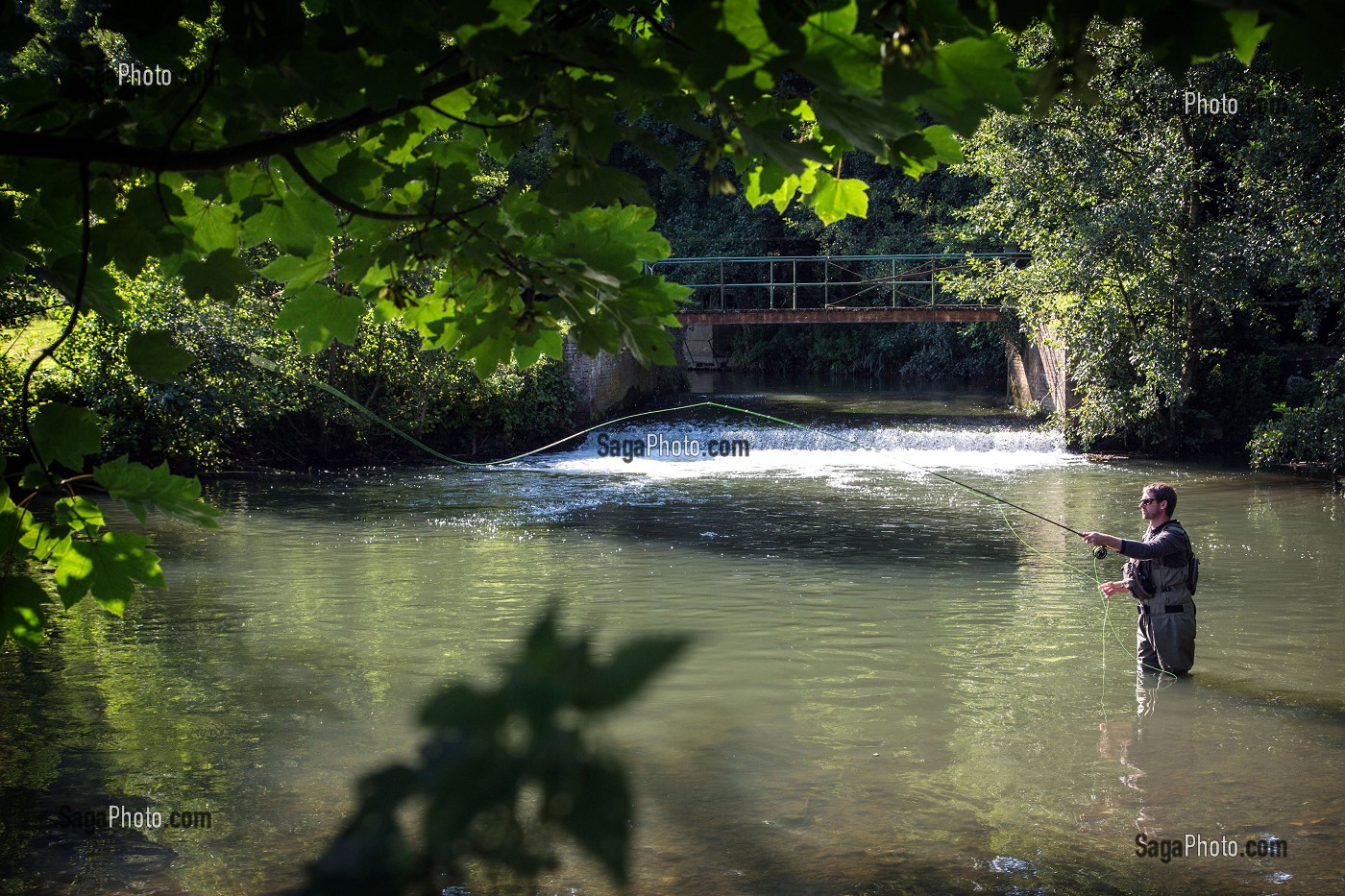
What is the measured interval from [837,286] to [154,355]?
39.6m

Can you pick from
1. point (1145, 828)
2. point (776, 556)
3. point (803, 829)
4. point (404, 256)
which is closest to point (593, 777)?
point (404, 256)

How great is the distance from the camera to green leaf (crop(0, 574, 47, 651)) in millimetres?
2018

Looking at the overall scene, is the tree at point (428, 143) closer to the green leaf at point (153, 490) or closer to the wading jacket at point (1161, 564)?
the green leaf at point (153, 490)

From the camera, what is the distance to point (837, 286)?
1612 inches

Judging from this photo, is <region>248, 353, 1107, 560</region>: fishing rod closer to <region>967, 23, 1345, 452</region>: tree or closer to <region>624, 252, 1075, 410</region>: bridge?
<region>624, 252, 1075, 410</region>: bridge

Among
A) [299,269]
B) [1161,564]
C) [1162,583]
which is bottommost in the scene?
[1162,583]

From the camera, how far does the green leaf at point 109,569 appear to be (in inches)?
89.0

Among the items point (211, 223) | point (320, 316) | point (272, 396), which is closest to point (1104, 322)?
point (272, 396)

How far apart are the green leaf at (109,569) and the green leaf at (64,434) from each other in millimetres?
165

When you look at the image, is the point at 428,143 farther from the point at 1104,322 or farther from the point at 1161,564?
the point at 1104,322

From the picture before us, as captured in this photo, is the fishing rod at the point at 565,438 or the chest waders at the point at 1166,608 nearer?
the fishing rod at the point at 565,438

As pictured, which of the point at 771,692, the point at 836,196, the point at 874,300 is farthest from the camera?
the point at 874,300

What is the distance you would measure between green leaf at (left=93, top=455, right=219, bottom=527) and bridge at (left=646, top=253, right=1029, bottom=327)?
2191cm

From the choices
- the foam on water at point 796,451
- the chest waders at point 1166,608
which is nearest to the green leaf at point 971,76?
the chest waders at point 1166,608
